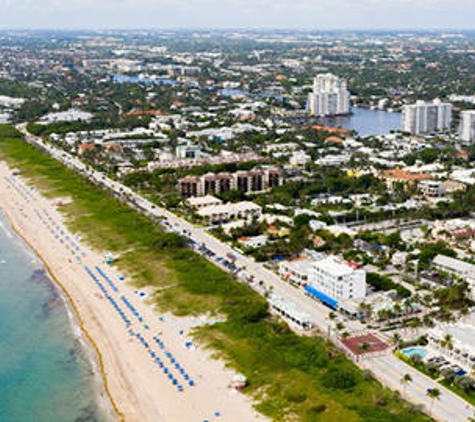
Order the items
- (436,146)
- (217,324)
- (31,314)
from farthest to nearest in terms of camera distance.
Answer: (436,146) → (31,314) → (217,324)

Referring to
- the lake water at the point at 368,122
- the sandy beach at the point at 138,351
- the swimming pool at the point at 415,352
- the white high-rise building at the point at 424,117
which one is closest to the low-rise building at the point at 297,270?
the sandy beach at the point at 138,351

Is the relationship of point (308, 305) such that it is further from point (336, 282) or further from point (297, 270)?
point (297, 270)

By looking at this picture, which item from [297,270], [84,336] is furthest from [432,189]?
[84,336]

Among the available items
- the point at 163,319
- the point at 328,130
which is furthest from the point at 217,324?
the point at 328,130

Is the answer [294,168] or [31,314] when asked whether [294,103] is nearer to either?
[294,168]

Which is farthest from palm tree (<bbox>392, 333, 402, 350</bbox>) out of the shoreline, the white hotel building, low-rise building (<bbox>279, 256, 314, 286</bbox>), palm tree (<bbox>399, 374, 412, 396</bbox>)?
the shoreline

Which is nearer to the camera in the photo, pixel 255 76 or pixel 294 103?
pixel 294 103
